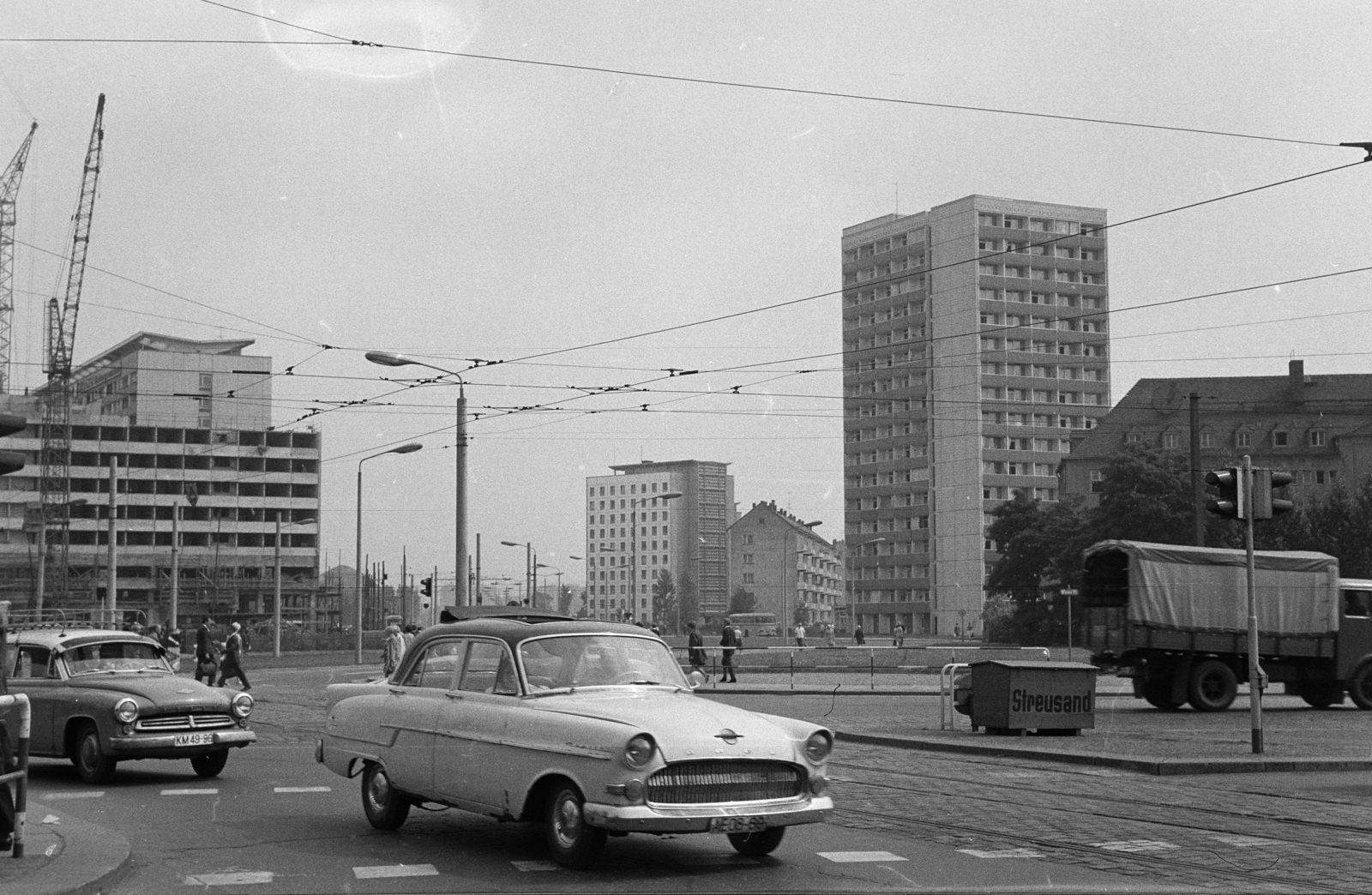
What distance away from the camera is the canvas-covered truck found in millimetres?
29016

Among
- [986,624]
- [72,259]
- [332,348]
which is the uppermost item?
[72,259]

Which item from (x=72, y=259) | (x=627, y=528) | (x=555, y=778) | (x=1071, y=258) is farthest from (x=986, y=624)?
(x=555, y=778)

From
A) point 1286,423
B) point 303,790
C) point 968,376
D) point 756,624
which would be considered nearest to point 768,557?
point 968,376

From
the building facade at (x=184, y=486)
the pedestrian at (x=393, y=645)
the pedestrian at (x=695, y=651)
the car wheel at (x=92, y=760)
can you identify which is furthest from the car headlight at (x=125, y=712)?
the building facade at (x=184, y=486)

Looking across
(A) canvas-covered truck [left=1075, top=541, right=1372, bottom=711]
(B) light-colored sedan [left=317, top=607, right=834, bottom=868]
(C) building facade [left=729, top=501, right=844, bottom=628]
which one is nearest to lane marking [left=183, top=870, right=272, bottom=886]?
(B) light-colored sedan [left=317, top=607, right=834, bottom=868]

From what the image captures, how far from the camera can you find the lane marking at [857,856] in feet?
33.0

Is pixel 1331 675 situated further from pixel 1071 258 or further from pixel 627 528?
pixel 627 528

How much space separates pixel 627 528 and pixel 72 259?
94604mm

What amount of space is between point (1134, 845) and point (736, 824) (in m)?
3.22

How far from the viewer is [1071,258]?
454 feet

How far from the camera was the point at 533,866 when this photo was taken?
32.1ft

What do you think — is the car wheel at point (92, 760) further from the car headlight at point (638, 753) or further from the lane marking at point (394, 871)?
the car headlight at point (638, 753)

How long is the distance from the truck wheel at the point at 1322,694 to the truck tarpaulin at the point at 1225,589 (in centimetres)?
117

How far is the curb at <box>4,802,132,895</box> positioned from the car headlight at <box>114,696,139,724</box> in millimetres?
3448
